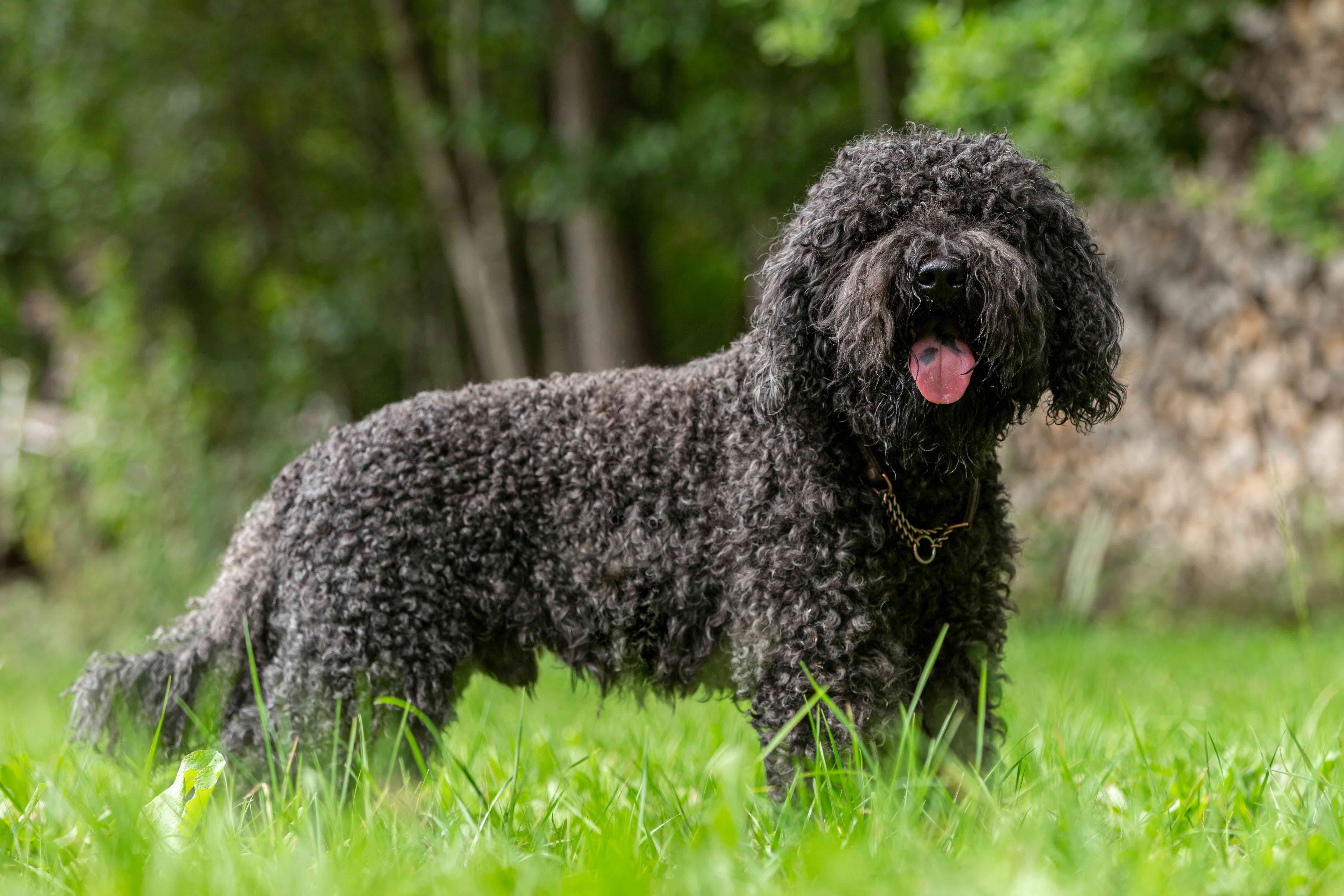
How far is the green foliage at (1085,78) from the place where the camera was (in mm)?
6949

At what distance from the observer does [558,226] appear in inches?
506

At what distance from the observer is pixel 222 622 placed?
3502 mm

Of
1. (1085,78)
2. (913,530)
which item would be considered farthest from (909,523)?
(1085,78)

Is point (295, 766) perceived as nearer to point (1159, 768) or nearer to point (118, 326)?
point (1159, 768)

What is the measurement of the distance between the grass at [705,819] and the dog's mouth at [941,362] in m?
0.86

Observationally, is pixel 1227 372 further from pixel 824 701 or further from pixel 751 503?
pixel 824 701

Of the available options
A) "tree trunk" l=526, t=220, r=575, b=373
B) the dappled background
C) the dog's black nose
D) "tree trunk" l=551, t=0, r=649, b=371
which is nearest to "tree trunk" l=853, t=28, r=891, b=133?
the dappled background

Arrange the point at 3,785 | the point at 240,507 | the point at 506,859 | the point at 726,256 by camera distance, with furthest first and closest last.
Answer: the point at 726,256 → the point at 240,507 → the point at 3,785 → the point at 506,859

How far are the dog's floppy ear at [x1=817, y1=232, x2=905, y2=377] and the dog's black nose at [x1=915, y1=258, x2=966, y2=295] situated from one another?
0.22 ft

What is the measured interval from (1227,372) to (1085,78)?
3173mm

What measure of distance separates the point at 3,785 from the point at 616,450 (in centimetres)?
176

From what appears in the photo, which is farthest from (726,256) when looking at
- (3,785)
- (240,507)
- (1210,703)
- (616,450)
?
(3,785)

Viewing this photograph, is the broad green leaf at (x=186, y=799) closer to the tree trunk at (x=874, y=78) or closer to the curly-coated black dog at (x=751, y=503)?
the curly-coated black dog at (x=751, y=503)

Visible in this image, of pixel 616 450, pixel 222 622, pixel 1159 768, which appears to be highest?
pixel 616 450
